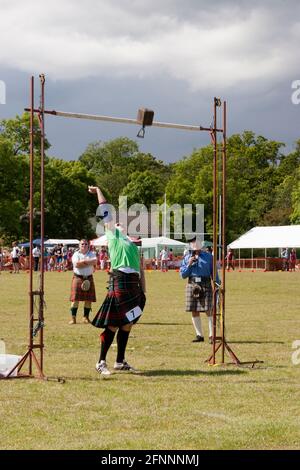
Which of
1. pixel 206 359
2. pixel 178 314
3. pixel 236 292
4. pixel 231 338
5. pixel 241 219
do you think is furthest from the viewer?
pixel 241 219

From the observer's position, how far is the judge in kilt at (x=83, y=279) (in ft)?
51.0

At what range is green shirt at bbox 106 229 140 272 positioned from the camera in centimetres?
918

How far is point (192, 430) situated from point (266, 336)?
277 inches

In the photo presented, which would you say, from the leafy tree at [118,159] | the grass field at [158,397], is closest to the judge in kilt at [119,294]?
the grass field at [158,397]

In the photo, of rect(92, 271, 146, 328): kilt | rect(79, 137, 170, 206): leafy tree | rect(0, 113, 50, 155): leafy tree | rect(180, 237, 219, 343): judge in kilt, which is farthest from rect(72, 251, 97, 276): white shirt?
rect(79, 137, 170, 206): leafy tree

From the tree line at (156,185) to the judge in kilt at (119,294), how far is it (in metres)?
45.5

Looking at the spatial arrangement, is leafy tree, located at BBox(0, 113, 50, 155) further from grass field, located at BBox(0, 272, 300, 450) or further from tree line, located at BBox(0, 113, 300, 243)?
grass field, located at BBox(0, 272, 300, 450)

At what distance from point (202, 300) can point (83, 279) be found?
401 centimetres

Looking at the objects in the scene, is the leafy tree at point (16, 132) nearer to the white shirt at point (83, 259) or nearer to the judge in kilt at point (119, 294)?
the white shirt at point (83, 259)

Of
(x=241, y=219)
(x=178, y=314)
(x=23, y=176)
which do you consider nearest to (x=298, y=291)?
(x=178, y=314)

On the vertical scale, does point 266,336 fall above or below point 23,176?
below

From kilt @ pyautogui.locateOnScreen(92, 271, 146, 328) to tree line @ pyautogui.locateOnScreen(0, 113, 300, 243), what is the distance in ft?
150
